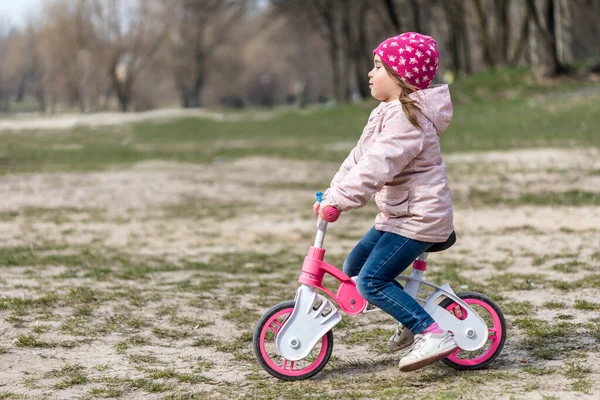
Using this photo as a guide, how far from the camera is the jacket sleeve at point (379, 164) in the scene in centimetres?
388

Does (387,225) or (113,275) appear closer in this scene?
(387,225)

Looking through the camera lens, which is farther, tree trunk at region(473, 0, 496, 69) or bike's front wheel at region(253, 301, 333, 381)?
tree trunk at region(473, 0, 496, 69)

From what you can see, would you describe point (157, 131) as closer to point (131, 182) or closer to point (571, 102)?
point (571, 102)

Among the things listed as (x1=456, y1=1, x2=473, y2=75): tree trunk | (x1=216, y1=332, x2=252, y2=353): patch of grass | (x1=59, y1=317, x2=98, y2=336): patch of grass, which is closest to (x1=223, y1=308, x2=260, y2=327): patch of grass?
(x1=216, y1=332, x2=252, y2=353): patch of grass

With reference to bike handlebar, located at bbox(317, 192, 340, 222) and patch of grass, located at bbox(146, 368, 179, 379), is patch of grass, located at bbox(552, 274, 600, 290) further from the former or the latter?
patch of grass, located at bbox(146, 368, 179, 379)

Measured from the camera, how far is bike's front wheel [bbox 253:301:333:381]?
4.20 metres

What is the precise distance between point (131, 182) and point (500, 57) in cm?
2573

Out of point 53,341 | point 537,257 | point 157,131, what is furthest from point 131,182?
point 157,131

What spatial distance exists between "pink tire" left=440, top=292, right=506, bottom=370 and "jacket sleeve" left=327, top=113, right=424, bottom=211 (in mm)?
815

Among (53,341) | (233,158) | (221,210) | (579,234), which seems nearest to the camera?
(53,341)

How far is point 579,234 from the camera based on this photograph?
8805mm

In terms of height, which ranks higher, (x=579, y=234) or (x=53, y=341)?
(x=53, y=341)

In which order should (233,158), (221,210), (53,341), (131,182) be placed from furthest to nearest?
(233,158) → (131,182) → (221,210) → (53,341)

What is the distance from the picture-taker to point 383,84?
408cm
